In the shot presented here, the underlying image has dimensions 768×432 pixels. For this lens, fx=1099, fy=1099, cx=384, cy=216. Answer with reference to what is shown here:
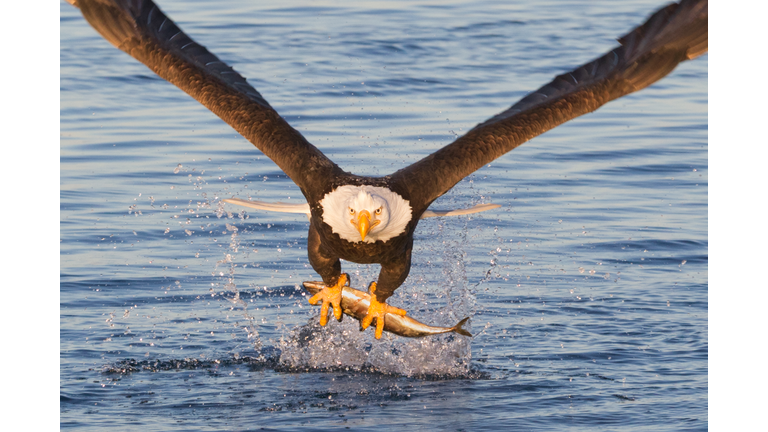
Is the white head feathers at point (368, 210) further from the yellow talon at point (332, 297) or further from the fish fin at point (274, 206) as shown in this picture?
the yellow talon at point (332, 297)

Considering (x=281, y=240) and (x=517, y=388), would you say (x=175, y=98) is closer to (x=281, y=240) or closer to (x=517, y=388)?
(x=281, y=240)

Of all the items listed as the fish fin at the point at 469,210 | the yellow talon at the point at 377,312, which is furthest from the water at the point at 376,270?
the fish fin at the point at 469,210

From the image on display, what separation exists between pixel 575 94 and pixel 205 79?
8.83 feet

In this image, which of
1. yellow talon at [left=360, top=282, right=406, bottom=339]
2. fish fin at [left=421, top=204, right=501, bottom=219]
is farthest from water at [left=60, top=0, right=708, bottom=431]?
fish fin at [left=421, top=204, right=501, bottom=219]

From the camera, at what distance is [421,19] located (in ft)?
74.2

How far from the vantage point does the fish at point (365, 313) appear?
25.9 ft

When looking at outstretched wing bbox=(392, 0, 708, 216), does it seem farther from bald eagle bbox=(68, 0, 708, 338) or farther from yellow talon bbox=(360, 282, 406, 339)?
yellow talon bbox=(360, 282, 406, 339)

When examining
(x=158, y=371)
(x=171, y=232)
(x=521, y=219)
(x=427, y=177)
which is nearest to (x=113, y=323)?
(x=158, y=371)

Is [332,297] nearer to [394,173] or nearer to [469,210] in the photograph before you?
[394,173]

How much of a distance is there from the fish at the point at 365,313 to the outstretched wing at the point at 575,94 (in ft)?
2.99

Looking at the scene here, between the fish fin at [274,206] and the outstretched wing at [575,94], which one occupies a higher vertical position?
the outstretched wing at [575,94]

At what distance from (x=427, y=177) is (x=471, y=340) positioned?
1.88 metres

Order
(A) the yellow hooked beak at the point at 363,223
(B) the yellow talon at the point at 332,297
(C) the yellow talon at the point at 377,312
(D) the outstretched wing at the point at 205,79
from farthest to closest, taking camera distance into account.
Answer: (B) the yellow talon at the point at 332,297, (C) the yellow talon at the point at 377,312, (D) the outstretched wing at the point at 205,79, (A) the yellow hooked beak at the point at 363,223

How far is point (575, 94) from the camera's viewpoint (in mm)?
8000
